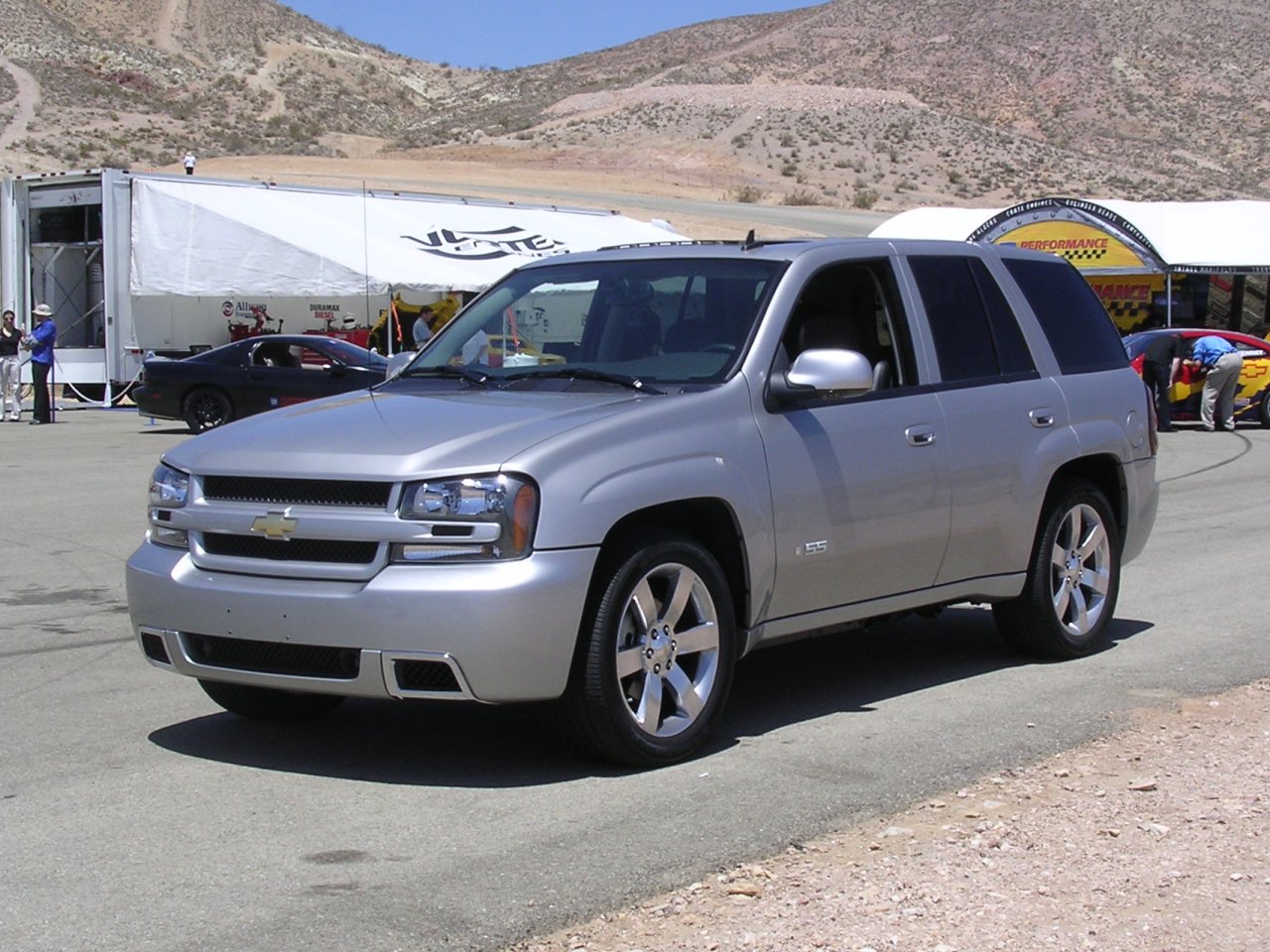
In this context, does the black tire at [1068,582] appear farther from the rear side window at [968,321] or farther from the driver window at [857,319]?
the driver window at [857,319]

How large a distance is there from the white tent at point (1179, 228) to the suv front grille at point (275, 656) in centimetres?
2715

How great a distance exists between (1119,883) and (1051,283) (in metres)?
4.20

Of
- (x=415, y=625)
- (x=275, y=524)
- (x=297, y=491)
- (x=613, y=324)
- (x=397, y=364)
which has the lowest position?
(x=415, y=625)

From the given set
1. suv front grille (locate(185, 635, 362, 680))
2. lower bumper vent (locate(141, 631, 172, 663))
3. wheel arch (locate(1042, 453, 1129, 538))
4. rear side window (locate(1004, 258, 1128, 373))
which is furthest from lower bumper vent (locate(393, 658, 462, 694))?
rear side window (locate(1004, 258, 1128, 373))

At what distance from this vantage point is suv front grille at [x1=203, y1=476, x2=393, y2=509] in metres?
5.81

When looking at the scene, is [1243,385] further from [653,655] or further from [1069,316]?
[653,655]

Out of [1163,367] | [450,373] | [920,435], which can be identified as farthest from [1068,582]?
[1163,367]

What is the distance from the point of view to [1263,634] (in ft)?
30.0

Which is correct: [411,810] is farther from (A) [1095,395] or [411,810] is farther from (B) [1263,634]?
(B) [1263,634]

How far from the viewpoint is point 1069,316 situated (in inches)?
335

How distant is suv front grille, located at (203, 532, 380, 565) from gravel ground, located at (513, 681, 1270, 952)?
1.68 meters

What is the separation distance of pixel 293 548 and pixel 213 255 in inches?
921

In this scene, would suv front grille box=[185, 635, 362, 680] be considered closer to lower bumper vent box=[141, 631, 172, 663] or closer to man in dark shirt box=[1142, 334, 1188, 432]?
lower bumper vent box=[141, 631, 172, 663]

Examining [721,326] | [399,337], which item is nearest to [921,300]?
[721,326]
